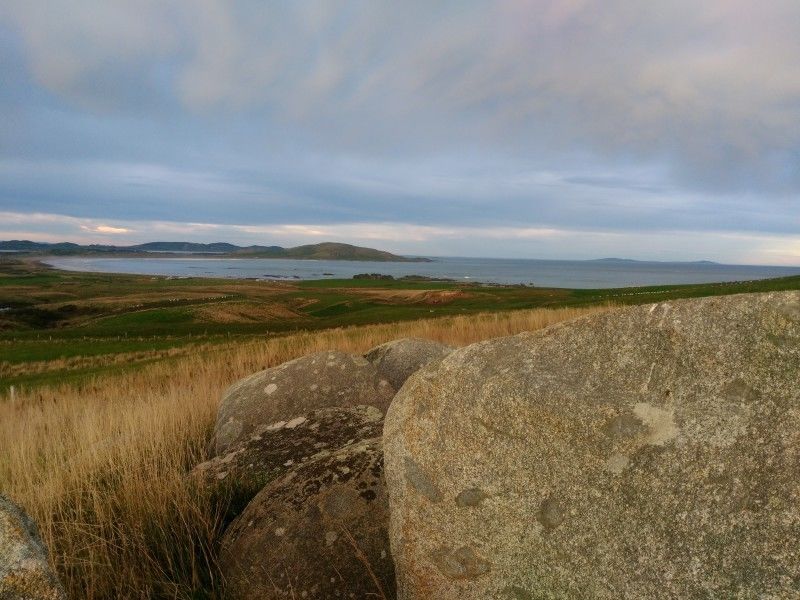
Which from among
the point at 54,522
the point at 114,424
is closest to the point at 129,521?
the point at 54,522

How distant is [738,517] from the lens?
218cm

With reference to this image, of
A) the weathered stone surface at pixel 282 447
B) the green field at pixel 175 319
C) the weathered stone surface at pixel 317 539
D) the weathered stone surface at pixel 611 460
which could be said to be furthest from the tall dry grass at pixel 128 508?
the green field at pixel 175 319

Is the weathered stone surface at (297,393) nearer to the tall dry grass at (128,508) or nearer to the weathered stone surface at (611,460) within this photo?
the tall dry grass at (128,508)

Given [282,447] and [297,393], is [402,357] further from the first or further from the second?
[282,447]

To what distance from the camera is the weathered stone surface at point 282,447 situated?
15.4 ft

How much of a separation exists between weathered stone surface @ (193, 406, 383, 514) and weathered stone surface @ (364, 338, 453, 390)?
4.86ft

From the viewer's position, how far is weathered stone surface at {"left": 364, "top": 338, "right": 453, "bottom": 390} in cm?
708

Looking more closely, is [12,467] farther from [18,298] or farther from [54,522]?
[18,298]

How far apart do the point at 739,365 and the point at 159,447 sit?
535 centimetres

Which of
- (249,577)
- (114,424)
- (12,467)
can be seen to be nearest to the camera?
(249,577)

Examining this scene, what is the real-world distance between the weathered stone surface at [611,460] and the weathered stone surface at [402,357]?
3984mm

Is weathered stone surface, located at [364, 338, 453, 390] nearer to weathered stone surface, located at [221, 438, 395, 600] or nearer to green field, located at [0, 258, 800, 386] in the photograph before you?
weathered stone surface, located at [221, 438, 395, 600]

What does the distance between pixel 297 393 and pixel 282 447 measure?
1227 millimetres

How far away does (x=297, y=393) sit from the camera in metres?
6.27
